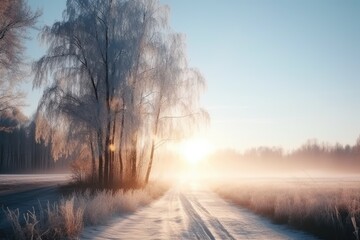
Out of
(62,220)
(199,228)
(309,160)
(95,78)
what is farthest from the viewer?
(309,160)

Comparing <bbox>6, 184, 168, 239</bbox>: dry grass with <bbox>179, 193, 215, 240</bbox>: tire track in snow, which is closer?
<bbox>6, 184, 168, 239</bbox>: dry grass

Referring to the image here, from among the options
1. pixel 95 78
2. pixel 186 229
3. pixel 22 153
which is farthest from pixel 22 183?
pixel 22 153

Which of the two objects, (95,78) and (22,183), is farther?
(22,183)

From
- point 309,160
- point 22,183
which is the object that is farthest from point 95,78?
point 309,160

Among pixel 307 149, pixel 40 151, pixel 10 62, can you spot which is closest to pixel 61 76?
pixel 10 62

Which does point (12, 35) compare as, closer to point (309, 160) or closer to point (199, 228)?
point (199, 228)

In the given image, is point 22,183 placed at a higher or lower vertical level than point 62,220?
lower

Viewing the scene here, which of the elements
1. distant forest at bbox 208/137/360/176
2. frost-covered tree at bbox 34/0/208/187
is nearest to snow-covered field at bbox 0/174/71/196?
frost-covered tree at bbox 34/0/208/187

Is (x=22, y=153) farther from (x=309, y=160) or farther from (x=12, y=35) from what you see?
(x=309, y=160)

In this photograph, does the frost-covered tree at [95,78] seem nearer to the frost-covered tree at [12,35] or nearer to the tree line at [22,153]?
the frost-covered tree at [12,35]

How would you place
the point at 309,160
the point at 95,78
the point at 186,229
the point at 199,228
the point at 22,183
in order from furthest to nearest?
1. the point at 309,160
2. the point at 22,183
3. the point at 95,78
4. the point at 199,228
5. the point at 186,229

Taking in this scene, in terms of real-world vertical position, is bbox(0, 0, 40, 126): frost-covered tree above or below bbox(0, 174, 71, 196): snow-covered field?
above

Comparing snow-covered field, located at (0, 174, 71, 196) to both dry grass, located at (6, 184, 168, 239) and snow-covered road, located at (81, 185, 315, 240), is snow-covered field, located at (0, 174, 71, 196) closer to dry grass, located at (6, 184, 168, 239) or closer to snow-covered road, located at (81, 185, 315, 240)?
dry grass, located at (6, 184, 168, 239)

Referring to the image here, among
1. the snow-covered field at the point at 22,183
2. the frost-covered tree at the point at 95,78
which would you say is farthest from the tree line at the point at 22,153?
the frost-covered tree at the point at 95,78
